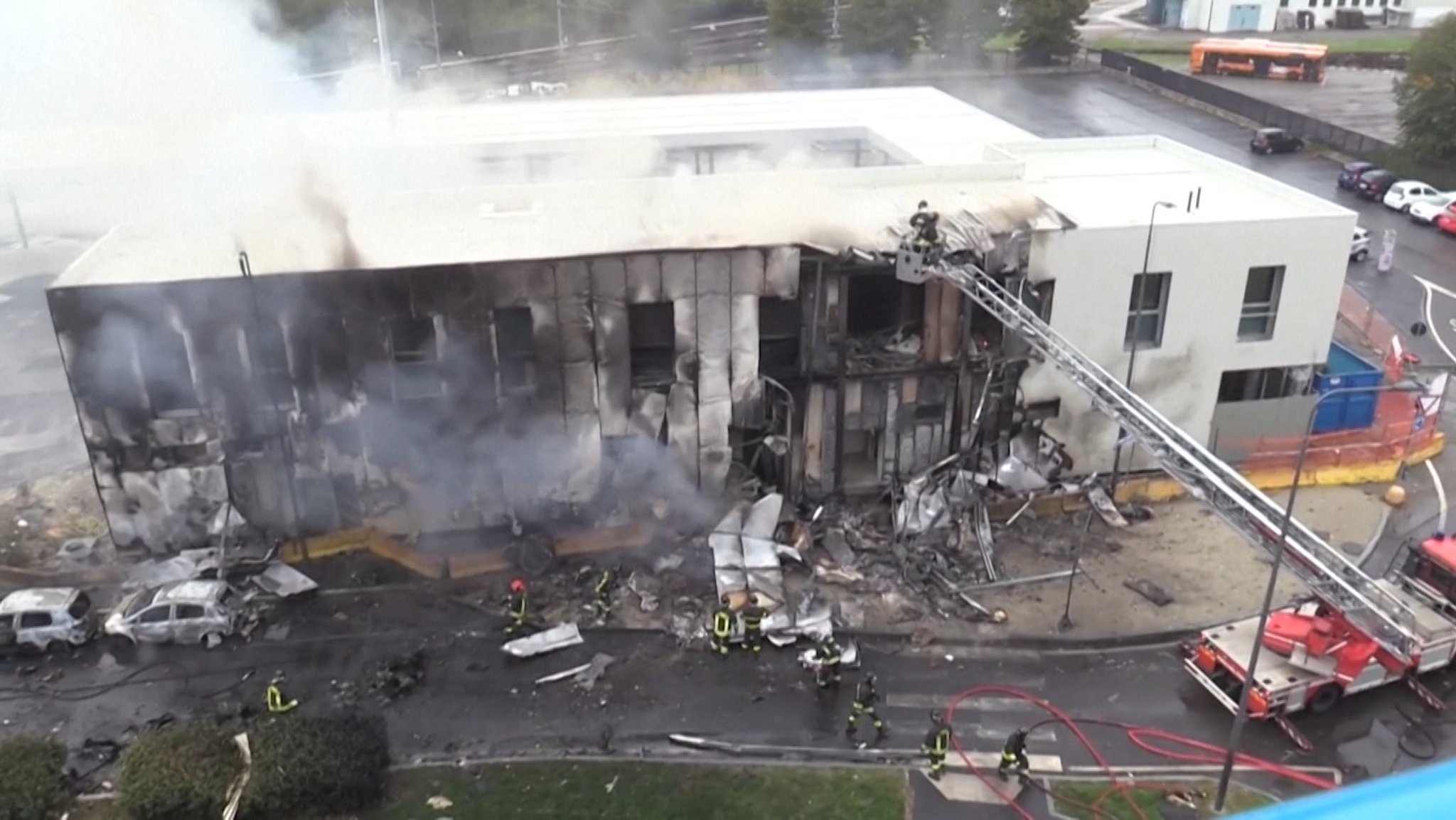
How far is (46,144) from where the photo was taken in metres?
17.0

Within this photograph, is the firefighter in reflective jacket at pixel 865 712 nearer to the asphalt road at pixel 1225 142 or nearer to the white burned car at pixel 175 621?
the white burned car at pixel 175 621

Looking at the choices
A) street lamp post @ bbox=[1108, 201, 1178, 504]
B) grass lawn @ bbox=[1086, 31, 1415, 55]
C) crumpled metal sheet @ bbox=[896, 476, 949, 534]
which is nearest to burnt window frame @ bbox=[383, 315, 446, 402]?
crumpled metal sheet @ bbox=[896, 476, 949, 534]

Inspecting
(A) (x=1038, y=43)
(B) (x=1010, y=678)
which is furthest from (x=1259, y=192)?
(A) (x=1038, y=43)

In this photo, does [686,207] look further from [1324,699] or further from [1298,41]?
[1298,41]

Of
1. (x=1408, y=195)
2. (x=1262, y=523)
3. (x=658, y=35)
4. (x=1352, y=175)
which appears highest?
(x=658, y=35)

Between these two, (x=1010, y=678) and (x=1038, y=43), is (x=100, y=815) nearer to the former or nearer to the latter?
(x=1010, y=678)

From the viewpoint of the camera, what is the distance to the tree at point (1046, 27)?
54.4m

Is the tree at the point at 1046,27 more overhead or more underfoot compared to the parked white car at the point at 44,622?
more overhead

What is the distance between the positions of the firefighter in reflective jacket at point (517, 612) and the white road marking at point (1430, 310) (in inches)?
825

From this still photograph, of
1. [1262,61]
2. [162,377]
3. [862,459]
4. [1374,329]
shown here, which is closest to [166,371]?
[162,377]

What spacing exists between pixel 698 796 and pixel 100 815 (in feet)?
21.7

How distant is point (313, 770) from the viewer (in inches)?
474

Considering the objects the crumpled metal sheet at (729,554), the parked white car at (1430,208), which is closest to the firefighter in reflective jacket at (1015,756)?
the crumpled metal sheet at (729,554)

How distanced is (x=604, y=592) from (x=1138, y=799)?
25.1ft
